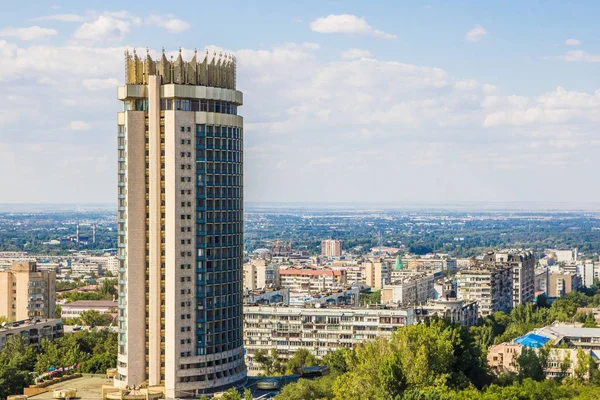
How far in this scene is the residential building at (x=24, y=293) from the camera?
3711 inches

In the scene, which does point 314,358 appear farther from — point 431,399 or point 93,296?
point 93,296

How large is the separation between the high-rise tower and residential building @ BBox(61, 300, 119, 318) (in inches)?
2046

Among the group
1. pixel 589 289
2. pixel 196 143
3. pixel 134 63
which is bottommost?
pixel 589 289

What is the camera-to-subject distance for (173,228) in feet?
187

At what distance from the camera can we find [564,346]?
239 feet

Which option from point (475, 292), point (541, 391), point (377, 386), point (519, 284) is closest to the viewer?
point (377, 386)

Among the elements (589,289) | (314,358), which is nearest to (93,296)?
(314,358)

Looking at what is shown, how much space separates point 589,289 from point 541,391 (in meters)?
92.0

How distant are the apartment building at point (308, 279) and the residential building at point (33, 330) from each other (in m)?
53.0

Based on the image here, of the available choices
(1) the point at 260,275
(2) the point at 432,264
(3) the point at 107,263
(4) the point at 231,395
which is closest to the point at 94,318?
(1) the point at 260,275

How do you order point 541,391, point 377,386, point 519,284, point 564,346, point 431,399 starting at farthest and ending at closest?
point 519,284 → point 564,346 → point 541,391 → point 377,386 → point 431,399

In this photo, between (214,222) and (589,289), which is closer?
(214,222)

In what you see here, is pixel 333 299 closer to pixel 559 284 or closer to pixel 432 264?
pixel 559 284

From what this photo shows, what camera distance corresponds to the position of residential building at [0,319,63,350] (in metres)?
77.6
